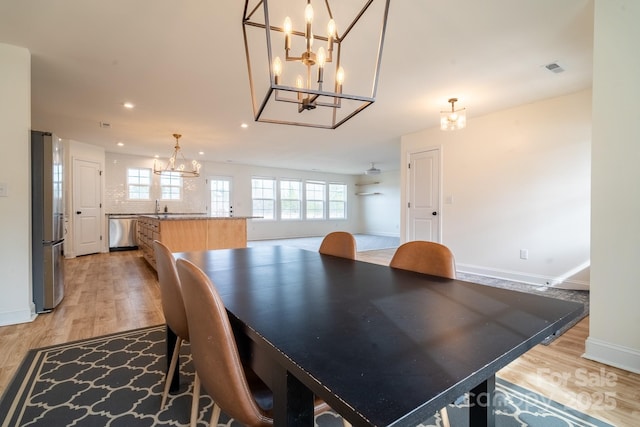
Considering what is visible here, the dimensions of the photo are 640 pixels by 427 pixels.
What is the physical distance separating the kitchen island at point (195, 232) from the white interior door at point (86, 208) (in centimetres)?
218

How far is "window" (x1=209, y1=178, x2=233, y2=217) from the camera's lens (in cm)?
870

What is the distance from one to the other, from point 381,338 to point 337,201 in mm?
10994

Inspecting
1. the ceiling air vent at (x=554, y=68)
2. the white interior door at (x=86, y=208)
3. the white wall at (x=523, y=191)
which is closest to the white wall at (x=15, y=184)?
the white interior door at (x=86, y=208)

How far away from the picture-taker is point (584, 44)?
254 cm

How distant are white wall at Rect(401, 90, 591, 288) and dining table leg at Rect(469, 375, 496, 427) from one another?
3.71 meters

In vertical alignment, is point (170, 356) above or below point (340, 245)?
below

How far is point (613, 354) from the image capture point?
77.2 inches

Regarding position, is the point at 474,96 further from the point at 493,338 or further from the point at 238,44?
the point at 493,338

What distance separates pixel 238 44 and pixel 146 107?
7.28 ft

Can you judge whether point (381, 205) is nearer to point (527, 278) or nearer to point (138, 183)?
point (527, 278)

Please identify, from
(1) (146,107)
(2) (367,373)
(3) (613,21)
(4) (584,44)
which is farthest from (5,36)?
(4) (584,44)

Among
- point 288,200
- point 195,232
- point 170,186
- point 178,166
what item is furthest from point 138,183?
point 288,200

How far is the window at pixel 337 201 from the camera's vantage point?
11.5m

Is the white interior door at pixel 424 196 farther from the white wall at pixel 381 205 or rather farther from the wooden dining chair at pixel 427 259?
the white wall at pixel 381 205
